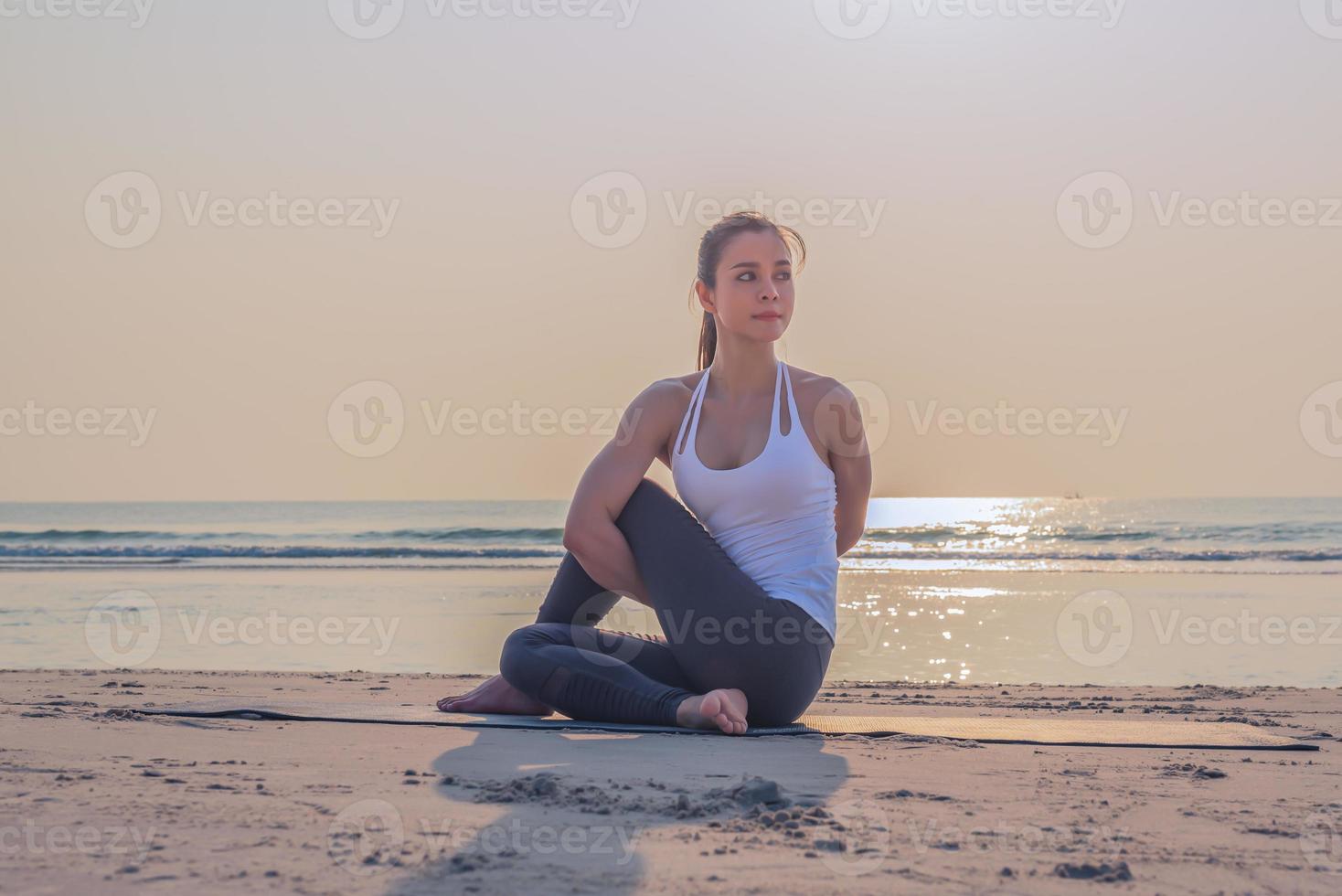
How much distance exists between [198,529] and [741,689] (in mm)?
31677

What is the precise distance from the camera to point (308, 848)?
2.00m

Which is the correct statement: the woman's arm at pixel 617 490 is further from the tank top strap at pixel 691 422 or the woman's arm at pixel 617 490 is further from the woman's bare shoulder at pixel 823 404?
the woman's bare shoulder at pixel 823 404

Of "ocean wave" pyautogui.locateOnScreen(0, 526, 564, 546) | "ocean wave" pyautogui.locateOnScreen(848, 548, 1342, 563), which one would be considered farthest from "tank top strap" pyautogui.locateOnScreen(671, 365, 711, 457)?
"ocean wave" pyautogui.locateOnScreen(0, 526, 564, 546)

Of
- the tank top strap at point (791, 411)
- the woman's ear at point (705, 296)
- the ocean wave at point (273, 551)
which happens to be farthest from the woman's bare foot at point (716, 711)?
the ocean wave at point (273, 551)

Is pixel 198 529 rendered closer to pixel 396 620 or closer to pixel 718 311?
pixel 396 620

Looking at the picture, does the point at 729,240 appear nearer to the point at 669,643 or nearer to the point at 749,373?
the point at 749,373

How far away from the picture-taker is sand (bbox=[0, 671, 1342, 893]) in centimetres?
188

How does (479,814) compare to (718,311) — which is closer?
(479,814)

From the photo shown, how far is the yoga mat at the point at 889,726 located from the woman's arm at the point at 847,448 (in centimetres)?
65

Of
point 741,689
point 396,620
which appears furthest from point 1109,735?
point 396,620

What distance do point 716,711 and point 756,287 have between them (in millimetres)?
1261

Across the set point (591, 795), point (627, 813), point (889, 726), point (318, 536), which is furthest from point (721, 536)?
point (318, 536)

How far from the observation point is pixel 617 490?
343 centimetres

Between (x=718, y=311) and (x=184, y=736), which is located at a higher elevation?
(x=718, y=311)
